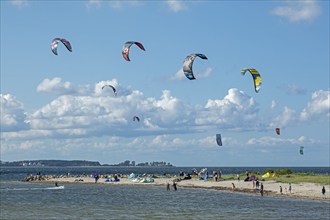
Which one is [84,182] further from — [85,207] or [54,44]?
[54,44]

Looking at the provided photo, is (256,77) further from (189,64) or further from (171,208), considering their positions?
(171,208)

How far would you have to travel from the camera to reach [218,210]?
125ft

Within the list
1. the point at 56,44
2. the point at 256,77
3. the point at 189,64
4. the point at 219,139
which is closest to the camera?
the point at 189,64

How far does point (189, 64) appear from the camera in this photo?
100 feet

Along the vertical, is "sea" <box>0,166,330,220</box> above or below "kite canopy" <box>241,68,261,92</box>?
below

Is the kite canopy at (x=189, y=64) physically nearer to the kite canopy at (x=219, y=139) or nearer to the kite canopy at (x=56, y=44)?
the kite canopy at (x=56, y=44)

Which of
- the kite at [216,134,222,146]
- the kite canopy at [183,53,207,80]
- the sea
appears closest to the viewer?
the kite canopy at [183,53,207,80]

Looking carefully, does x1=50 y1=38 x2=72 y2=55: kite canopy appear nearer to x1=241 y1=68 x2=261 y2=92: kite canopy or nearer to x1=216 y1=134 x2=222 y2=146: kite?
x1=241 y1=68 x2=261 y2=92: kite canopy

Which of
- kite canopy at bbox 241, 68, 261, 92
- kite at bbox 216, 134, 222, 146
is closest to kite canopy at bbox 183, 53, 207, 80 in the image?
kite canopy at bbox 241, 68, 261, 92

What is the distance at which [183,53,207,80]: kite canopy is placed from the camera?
29.2 meters

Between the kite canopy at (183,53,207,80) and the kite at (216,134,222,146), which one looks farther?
the kite at (216,134,222,146)

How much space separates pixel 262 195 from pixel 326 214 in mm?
15906

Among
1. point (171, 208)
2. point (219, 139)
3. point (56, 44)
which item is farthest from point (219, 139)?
point (56, 44)

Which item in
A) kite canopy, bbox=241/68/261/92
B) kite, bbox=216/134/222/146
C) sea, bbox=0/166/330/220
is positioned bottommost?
sea, bbox=0/166/330/220
